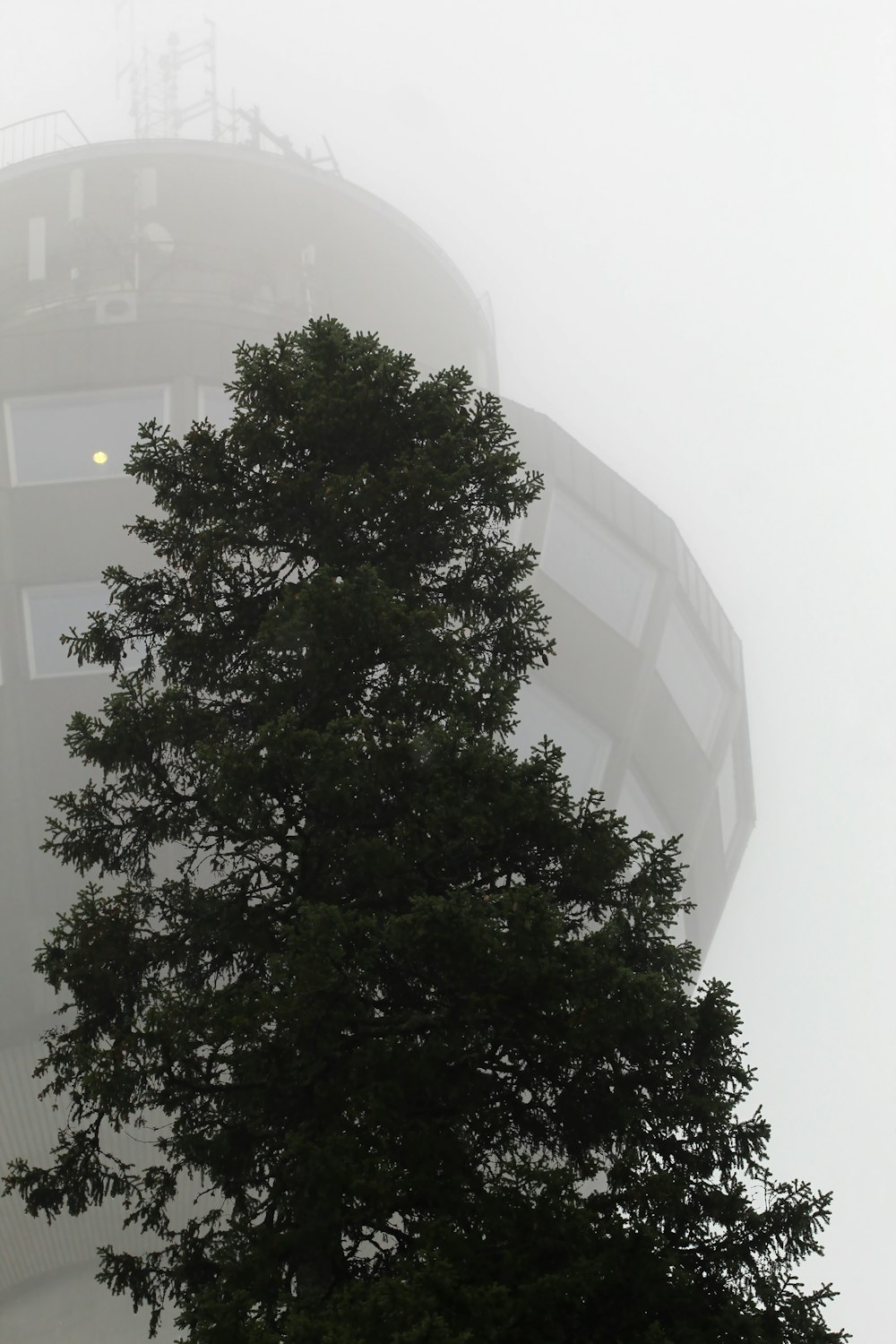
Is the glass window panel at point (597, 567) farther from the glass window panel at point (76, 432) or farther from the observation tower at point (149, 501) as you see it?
the glass window panel at point (76, 432)

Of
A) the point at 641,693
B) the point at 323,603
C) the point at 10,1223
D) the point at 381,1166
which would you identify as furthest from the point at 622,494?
the point at 381,1166

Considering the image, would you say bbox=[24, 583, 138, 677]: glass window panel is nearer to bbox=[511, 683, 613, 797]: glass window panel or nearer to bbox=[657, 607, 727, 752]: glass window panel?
bbox=[511, 683, 613, 797]: glass window panel

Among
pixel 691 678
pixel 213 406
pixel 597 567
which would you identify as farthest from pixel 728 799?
pixel 213 406

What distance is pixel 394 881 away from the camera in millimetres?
8867

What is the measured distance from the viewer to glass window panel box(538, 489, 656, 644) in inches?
1067

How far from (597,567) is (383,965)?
1954 cm

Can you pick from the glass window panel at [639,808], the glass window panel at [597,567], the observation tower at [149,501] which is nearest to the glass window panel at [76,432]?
the observation tower at [149,501]

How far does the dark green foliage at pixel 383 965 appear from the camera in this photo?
24.8 feet

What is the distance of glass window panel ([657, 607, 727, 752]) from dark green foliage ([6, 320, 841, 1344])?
18120mm

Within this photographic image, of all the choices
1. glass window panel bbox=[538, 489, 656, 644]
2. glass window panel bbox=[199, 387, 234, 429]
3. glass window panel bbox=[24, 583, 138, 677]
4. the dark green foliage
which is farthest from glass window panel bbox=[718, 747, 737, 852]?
the dark green foliage

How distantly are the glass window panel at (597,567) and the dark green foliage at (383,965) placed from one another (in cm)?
1628

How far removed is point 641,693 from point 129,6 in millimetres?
37194

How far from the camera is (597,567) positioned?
27.6m

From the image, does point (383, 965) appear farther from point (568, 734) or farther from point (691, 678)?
point (691, 678)
